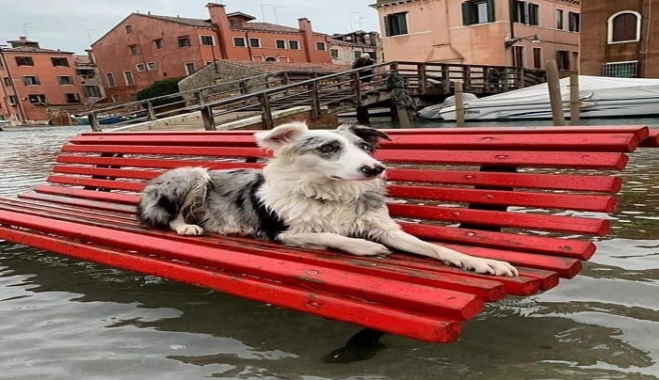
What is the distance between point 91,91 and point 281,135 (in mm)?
71673

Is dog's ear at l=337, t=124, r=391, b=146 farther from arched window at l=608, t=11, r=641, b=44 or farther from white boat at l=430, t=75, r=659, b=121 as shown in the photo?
arched window at l=608, t=11, r=641, b=44

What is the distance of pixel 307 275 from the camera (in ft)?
7.30

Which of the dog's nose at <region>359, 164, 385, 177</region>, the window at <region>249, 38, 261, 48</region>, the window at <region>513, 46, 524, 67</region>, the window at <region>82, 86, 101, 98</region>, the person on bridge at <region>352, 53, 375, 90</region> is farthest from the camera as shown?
the window at <region>82, 86, 101, 98</region>

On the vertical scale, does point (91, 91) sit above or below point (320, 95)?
above

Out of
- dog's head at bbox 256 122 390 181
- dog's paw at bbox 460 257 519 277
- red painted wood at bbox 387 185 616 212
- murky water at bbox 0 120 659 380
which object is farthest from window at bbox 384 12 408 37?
dog's paw at bbox 460 257 519 277

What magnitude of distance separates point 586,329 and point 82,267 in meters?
3.65

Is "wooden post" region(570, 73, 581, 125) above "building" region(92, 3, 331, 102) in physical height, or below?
below

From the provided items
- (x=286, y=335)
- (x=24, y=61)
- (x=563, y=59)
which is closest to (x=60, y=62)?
(x=24, y=61)

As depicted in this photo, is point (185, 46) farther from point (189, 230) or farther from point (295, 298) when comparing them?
point (295, 298)

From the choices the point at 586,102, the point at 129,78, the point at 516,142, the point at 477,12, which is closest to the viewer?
the point at 516,142

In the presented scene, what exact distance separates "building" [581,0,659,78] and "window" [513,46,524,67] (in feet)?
21.6

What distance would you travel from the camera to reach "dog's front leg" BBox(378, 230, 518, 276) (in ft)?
7.16

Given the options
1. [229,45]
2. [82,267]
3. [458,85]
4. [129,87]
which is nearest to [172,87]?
[229,45]

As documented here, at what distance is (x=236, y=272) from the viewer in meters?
2.50
